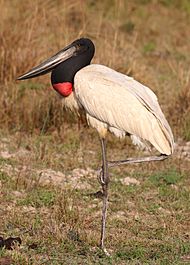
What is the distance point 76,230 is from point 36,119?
2597 mm

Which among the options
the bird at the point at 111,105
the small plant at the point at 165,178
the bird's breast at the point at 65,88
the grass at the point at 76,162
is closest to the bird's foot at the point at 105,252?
the grass at the point at 76,162

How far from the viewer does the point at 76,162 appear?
753 centimetres

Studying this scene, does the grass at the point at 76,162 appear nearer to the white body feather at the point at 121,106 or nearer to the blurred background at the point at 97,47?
the blurred background at the point at 97,47

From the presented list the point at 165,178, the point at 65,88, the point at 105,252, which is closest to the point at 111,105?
the point at 65,88

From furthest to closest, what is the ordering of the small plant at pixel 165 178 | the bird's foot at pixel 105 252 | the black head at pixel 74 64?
the small plant at pixel 165 178 → the black head at pixel 74 64 → the bird's foot at pixel 105 252

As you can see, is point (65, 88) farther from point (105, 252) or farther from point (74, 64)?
point (105, 252)

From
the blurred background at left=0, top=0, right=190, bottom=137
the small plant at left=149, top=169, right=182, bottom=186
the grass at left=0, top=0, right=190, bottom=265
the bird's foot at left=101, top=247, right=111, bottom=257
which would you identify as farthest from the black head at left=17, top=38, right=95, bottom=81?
the blurred background at left=0, top=0, right=190, bottom=137

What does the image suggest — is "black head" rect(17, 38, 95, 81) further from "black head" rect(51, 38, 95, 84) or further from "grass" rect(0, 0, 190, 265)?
"grass" rect(0, 0, 190, 265)

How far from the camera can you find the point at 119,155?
312 inches

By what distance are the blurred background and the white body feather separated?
8.06ft

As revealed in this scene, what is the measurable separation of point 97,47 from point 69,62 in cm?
449

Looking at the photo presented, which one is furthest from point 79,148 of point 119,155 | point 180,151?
point 180,151

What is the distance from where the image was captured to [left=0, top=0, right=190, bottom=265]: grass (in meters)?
5.61

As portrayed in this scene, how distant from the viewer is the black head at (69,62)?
5.78 meters
